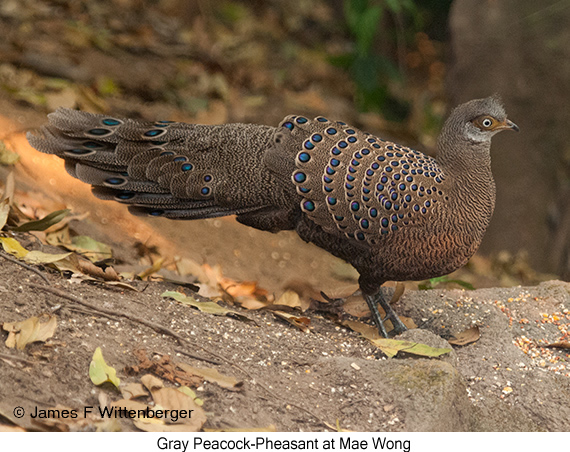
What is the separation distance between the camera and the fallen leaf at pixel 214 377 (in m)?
2.80

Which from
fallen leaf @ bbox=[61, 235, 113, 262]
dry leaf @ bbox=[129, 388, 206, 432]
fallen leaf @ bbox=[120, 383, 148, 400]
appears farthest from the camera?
fallen leaf @ bbox=[61, 235, 113, 262]

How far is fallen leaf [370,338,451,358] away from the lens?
3.20 meters

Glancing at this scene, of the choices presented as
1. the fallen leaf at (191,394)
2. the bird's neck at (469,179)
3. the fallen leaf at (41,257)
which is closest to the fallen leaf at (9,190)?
the fallen leaf at (41,257)

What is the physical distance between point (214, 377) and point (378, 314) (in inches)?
53.2

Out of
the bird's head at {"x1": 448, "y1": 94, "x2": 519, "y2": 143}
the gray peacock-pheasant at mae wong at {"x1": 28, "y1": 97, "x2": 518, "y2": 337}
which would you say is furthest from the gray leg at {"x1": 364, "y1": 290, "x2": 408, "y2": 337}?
the bird's head at {"x1": 448, "y1": 94, "x2": 519, "y2": 143}

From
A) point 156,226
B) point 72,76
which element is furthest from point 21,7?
point 156,226

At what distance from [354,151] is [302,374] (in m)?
1.20

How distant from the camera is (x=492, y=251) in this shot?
264 inches

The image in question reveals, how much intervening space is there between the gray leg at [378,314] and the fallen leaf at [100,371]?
1635 millimetres

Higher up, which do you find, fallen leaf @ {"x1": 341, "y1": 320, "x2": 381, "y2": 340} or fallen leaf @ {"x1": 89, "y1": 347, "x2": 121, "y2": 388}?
fallen leaf @ {"x1": 89, "y1": 347, "x2": 121, "y2": 388}

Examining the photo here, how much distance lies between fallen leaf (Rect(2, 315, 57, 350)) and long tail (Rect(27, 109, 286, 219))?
3.88ft

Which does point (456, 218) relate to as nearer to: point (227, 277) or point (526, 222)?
→ point (227, 277)

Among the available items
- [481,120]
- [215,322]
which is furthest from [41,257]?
[481,120]

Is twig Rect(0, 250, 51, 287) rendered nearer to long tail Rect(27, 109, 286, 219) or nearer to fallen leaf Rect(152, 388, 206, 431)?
long tail Rect(27, 109, 286, 219)
